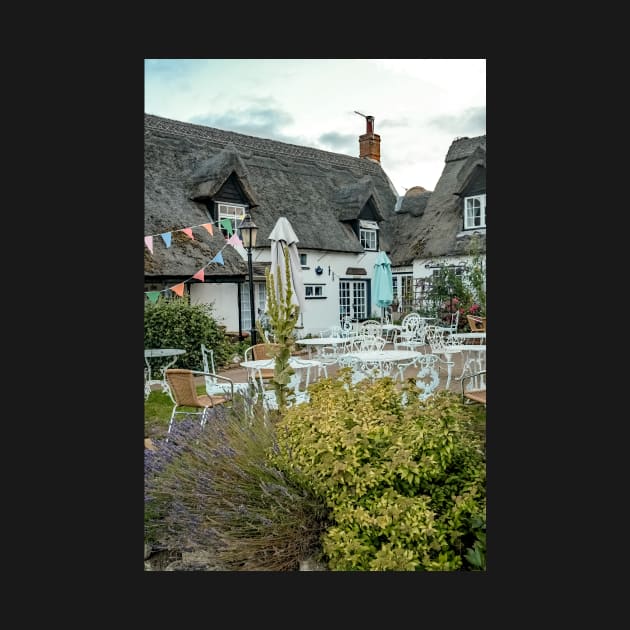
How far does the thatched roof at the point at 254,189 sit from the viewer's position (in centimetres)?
547

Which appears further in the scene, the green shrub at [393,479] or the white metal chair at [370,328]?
the white metal chair at [370,328]

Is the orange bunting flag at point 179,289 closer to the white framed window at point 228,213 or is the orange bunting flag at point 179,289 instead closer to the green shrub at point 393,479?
the white framed window at point 228,213

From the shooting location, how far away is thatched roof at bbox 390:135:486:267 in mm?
4398

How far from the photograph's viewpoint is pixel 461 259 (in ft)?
16.8

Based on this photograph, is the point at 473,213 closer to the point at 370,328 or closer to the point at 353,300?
the point at 353,300

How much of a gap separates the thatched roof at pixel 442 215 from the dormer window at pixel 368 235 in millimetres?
265

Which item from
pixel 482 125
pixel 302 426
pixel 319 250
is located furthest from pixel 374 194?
pixel 302 426

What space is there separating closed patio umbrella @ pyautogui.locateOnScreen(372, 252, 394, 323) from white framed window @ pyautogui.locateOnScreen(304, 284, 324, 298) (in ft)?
1.79

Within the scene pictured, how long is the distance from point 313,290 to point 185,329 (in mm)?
1360

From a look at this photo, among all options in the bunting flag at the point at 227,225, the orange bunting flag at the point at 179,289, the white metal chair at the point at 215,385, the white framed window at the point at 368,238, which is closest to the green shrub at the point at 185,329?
the orange bunting flag at the point at 179,289

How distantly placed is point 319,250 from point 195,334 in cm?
169

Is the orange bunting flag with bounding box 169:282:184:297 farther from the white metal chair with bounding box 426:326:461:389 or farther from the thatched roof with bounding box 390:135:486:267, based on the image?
the white metal chair with bounding box 426:326:461:389

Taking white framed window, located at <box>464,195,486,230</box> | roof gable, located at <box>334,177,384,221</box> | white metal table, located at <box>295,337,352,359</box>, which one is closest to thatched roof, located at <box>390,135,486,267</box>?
white framed window, located at <box>464,195,486,230</box>

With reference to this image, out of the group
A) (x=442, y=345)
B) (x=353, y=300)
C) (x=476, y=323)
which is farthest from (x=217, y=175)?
(x=476, y=323)
